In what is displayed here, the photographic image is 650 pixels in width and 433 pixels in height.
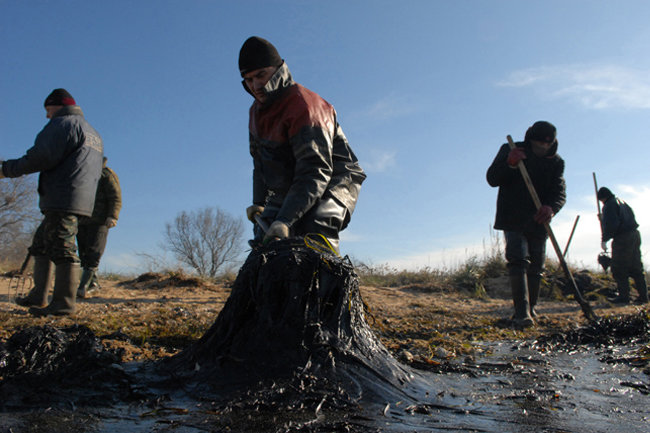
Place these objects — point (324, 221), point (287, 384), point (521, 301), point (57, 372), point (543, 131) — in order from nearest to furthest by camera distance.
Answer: point (287, 384) < point (57, 372) < point (324, 221) < point (521, 301) < point (543, 131)

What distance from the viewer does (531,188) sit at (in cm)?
543

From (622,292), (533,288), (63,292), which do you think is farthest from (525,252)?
(622,292)

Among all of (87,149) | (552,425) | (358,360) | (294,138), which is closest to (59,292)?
(87,149)

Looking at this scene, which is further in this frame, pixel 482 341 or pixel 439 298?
pixel 439 298

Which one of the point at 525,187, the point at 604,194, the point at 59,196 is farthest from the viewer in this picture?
the point at 604,194

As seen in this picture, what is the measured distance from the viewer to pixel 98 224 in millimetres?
6305

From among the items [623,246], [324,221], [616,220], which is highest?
[616,220]

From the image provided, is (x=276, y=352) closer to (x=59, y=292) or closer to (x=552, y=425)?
(x=552, y=425)

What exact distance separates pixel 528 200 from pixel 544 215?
295mm

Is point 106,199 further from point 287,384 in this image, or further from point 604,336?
point 604,336

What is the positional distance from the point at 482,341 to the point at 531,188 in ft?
6.93

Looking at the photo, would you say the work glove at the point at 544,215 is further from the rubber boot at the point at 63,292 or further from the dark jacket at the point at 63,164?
the rubber boot at the point at 63,292

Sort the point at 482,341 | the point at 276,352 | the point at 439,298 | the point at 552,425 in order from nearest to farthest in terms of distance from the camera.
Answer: the point at 552,425 → the point at 276,352 → the point at 482,341 → the point at 439,298

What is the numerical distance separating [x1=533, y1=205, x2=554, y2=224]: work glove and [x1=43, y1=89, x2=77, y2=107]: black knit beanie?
5.29 meters
